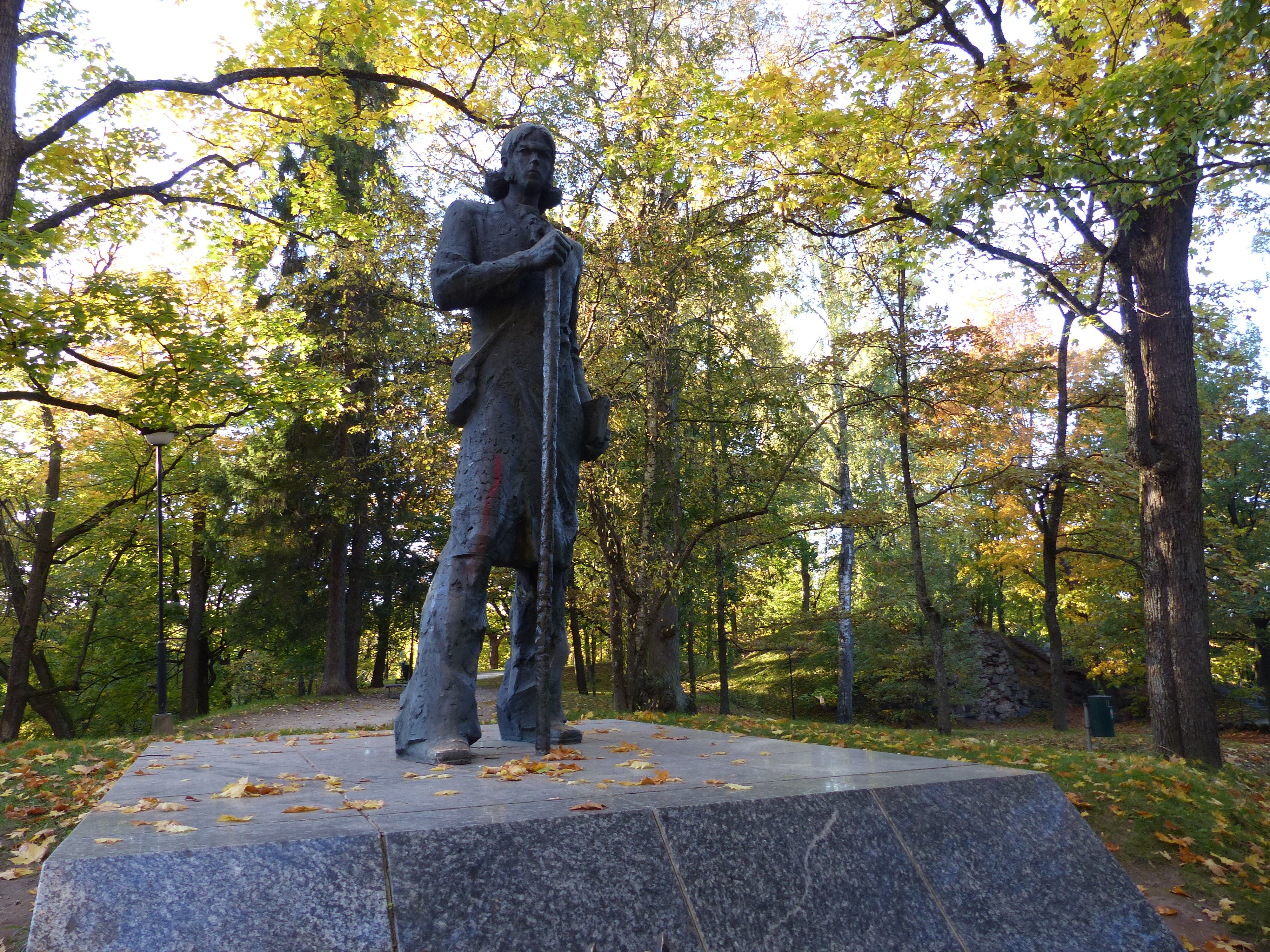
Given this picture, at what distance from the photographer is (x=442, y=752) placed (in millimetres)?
3693

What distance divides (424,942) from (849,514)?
13.7m

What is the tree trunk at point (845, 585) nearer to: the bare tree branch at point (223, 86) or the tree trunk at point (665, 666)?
the tree trunk at point (665, 666)

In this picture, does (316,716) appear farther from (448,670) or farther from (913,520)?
(448,670)

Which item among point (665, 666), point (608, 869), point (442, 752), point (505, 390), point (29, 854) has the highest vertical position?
point (505, 390)

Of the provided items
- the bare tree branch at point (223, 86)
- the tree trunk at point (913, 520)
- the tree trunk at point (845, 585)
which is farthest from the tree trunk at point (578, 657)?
the bare tree branch at point (223, 86)

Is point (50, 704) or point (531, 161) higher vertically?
point (531, 161)

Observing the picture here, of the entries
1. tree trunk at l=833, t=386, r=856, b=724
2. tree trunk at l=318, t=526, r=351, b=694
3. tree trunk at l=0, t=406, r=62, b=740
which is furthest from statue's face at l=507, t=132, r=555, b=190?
tree trunk at l=318, t=526, r=351, b=694

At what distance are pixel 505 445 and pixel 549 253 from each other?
38.6 inches

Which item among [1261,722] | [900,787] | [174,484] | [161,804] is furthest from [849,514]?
[174,484]

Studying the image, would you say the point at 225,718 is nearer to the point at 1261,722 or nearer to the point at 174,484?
the point at 174,484

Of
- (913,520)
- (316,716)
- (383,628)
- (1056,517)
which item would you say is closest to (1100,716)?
(913,520)

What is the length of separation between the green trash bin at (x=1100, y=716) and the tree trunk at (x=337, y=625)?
1720 centimetres

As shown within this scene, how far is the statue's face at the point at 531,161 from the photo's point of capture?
4598 millimetres

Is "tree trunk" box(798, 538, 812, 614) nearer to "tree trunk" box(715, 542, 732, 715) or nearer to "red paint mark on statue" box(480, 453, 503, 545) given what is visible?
"tree trunk" box(715, 542, 732, 715)
